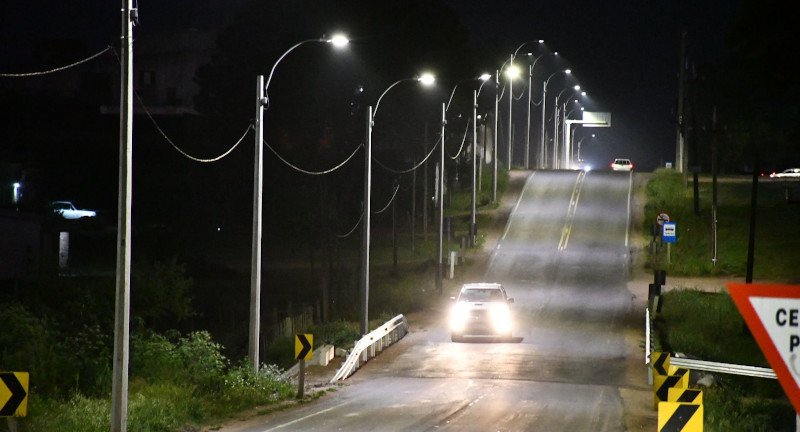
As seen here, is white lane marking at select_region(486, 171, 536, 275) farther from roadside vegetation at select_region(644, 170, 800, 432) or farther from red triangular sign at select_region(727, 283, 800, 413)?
red triangular sign at select_region(727, 283, 800, 413)

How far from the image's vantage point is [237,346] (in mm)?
40344

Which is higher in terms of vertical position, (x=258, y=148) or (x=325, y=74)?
(x=325, y=74)

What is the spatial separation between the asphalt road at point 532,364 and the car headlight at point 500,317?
0.53 meters

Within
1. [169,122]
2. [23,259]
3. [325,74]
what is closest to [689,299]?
[325,74]

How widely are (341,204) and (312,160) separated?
3806 mm

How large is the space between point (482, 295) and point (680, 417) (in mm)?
26036

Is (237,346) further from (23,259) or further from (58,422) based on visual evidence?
(58,422)

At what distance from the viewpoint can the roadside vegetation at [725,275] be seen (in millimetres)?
22328

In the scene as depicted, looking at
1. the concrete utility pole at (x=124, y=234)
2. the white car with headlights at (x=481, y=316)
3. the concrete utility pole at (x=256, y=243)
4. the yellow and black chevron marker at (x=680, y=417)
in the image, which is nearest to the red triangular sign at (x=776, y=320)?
the yellow and black chevron marker at (x=680, y=417)

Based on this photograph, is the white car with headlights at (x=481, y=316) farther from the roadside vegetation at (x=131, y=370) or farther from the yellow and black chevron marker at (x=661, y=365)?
the yellow and black chevron marker at (x=661, y=365)

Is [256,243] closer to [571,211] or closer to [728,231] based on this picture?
[728,231]

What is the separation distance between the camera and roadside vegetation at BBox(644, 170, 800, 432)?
73.3ft

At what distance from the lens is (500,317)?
35312 mm

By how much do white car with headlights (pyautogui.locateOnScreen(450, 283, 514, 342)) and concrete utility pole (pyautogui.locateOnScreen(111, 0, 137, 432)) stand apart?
19.0 metres
